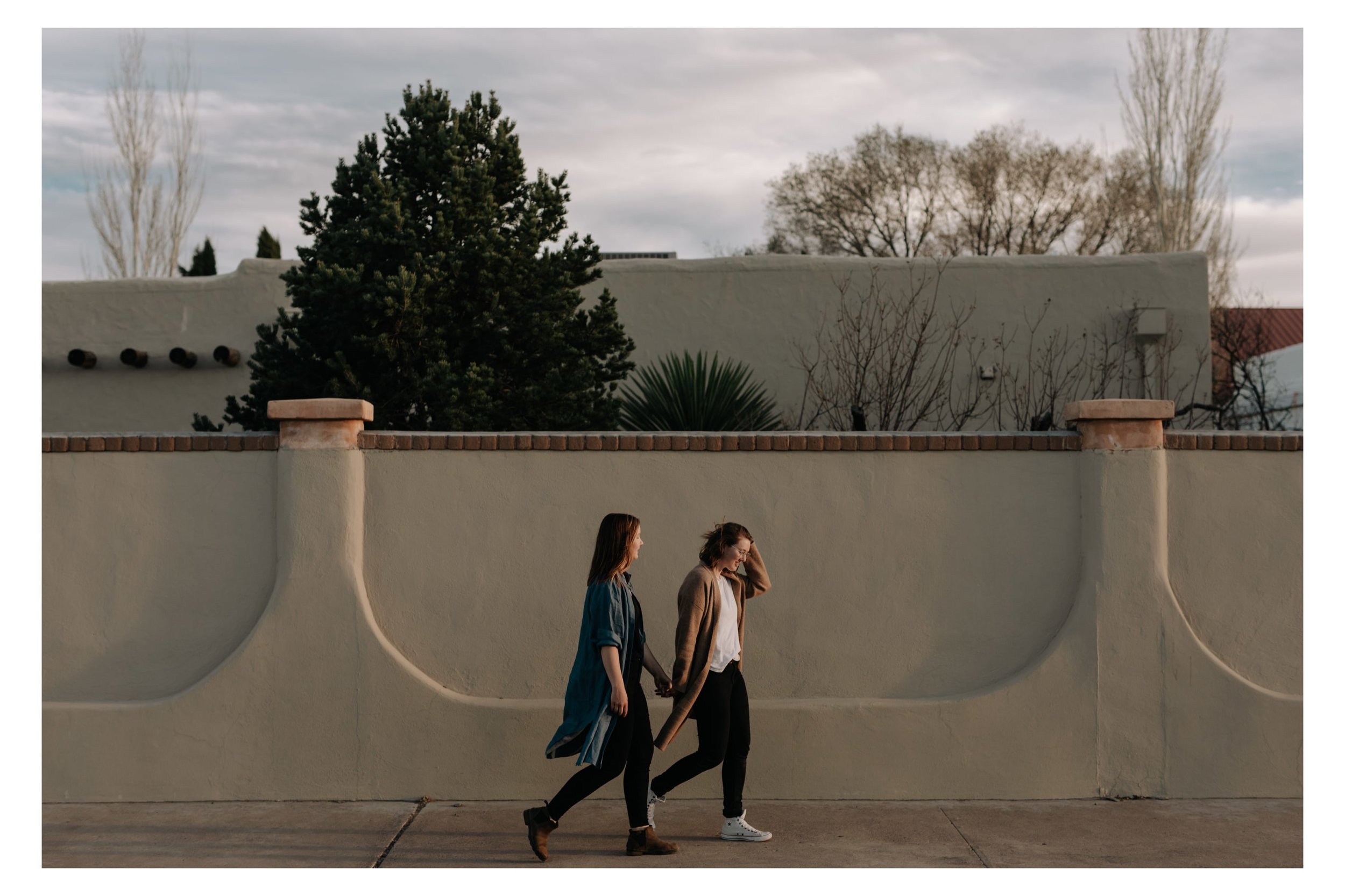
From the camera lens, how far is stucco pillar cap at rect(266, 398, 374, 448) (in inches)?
276

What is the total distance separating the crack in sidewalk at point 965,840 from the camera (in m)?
5.86

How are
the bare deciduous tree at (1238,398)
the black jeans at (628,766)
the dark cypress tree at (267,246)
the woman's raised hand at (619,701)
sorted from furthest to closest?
the dark cypress tree at (267,246), the bare deciduous tree at (1238,398), the black jeans at (628,766), the woman's raised hand at (619,701)

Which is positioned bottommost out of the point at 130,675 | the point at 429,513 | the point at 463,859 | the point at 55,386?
the point at 463,859

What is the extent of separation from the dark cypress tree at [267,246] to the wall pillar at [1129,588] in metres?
17.5

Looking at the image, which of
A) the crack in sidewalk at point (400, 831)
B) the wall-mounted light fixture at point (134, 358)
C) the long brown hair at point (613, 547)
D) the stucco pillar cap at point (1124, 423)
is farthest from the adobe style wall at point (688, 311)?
the long brown hair at point (613, 547)

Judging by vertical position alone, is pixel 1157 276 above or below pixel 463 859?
above

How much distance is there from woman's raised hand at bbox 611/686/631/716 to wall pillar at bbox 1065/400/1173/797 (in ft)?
10.2

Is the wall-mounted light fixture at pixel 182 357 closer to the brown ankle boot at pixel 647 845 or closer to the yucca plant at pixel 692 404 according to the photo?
the yucca plant at pixel 692 404

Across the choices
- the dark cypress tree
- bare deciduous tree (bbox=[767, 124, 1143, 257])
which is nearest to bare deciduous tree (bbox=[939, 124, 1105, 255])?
bare deciduous tree (bbox=[767, 124, 1143, 257])

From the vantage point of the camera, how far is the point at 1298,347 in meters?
23.1

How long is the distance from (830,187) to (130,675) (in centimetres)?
3026

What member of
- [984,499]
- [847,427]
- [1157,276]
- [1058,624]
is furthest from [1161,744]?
[1157,276]

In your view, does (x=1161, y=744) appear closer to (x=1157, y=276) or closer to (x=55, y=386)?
(x=1157, y=276)

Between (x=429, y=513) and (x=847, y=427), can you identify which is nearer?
(x=429, y=513)
